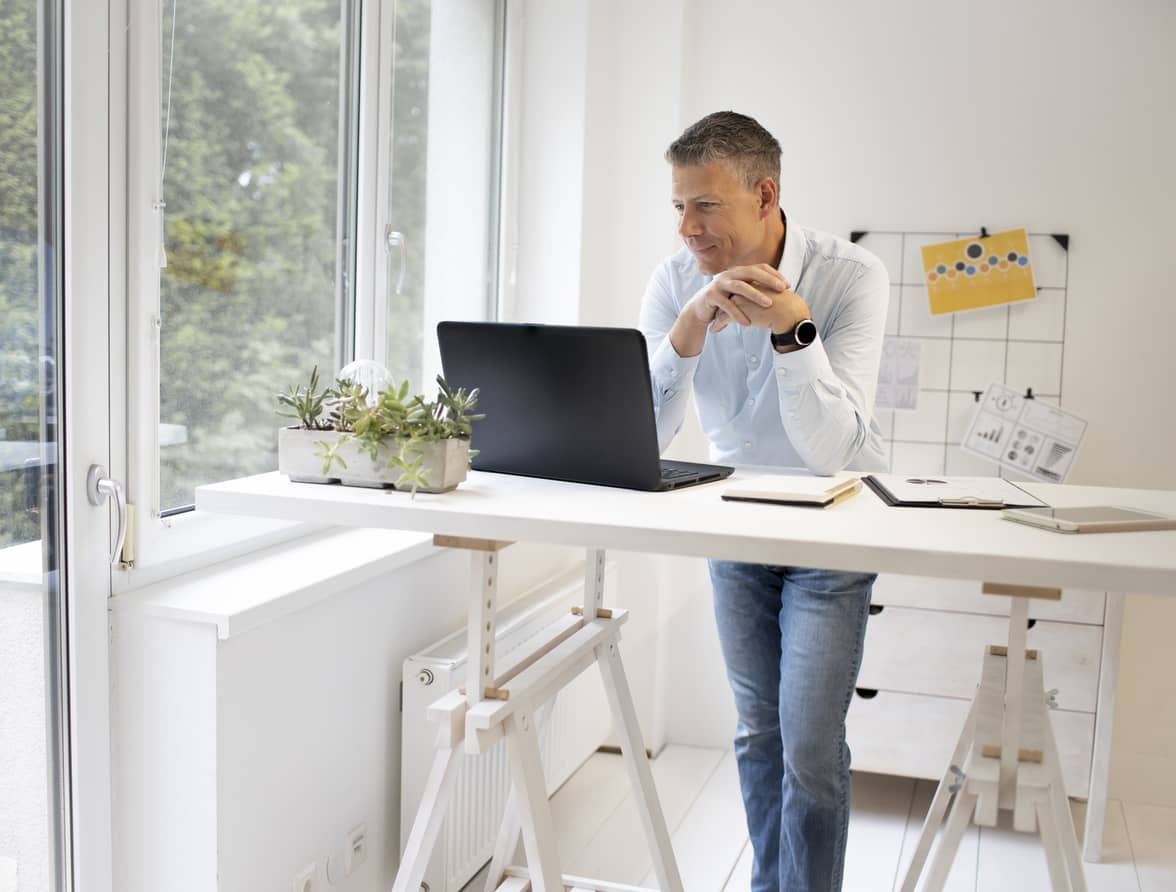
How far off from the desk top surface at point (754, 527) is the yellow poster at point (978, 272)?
4.83 ft

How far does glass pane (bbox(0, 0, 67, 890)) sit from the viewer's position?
147cm

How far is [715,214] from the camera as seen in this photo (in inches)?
70.8

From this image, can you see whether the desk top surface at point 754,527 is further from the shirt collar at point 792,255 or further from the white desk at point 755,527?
the shirt collar at point 792,255

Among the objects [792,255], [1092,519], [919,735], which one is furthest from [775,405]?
[919,735]

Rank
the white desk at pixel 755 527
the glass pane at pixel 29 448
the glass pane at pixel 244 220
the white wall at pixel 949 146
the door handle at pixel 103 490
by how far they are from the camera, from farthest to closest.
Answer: the white wall at pixel 949 146 → the glass pane at pixel 244 220 → the door handle at pixel 103 490 → the glass pane at pixel 29 448 → the white desk at pixel 755 527

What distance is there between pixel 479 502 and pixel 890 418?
1.91 meters

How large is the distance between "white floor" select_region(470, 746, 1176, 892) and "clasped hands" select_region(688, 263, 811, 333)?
4.48 ft

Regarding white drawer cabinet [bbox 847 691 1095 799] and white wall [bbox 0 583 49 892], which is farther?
white drawer cabinet [bbox 847 691 1095 799]

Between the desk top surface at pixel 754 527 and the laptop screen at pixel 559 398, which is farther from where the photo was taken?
the laptop screen at pixel 559 398

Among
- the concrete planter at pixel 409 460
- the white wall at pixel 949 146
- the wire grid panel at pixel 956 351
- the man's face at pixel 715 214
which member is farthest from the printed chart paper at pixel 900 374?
the concrete planter at pixel 409 460

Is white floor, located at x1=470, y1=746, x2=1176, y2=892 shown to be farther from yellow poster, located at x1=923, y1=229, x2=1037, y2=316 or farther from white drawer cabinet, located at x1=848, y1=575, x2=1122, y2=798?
yellow poster, located at x1=923, y1=229, x2=1037, y2=316

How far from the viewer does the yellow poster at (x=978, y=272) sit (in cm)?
289

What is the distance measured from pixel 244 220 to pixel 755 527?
3.90 ft

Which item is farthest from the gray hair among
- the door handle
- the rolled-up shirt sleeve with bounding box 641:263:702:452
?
the door handle
